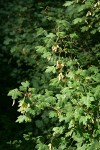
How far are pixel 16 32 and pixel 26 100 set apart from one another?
11.8ft

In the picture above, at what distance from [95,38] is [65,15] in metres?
0.68

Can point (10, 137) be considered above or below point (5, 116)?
below

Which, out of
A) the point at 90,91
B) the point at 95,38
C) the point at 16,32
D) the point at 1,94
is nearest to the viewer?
the point at 90,91

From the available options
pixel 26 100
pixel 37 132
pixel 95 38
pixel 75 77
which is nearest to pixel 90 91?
pixel 75 77

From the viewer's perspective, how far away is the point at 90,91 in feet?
12.2

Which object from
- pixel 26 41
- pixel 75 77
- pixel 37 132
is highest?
pixel 26 41

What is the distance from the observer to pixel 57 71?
4.32 meters

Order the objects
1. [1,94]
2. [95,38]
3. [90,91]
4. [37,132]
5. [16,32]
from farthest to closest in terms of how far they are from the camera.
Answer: [1,94]
[16,32]
[37,132]
[95,38]
[90,91]

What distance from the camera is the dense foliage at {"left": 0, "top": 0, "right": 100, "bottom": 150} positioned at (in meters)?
3.78

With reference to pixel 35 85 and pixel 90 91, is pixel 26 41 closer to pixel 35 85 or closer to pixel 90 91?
pixel 35 85

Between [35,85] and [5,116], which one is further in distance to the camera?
[5,116]

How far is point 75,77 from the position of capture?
3811 millimetres

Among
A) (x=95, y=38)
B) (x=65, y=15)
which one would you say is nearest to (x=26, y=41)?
(x=65, y=15)

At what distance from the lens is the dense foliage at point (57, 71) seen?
12.4 ft
